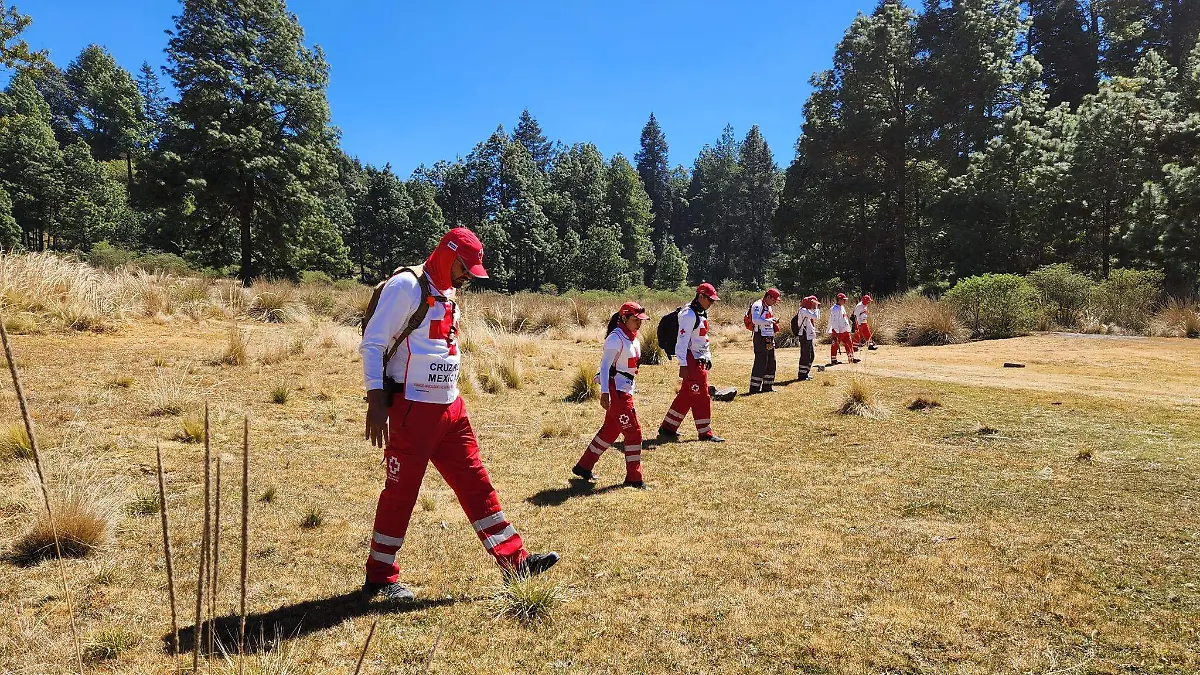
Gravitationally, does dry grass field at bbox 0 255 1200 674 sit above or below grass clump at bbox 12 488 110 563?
below

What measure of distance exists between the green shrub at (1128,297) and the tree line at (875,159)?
1.60 m

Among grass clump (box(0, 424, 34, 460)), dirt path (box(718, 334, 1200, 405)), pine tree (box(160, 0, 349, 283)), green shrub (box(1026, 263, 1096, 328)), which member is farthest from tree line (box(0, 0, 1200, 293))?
grass clump (box(0, 424, 34, 460))

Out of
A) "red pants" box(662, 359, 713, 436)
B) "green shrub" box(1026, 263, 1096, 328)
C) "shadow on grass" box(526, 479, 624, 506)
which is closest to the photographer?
"shadow on grass" box(526, 479, 624, 506)

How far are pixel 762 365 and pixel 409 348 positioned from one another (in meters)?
9.95

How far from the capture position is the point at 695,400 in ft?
28.1

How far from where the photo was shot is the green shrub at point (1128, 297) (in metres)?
20.5

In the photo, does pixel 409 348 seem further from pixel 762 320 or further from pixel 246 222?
pixel 246 222

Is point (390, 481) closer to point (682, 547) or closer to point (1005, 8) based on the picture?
point (682, 547)

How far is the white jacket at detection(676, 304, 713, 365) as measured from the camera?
8180 mm

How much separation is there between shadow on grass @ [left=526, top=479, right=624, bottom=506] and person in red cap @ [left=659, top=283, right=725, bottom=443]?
7.65ft

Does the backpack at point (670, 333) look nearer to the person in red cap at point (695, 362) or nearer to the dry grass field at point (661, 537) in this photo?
the person in red cap at point (695, 362)

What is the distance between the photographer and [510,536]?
3938mm

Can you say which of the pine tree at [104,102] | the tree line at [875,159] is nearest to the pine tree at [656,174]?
the tree line at [875,159]

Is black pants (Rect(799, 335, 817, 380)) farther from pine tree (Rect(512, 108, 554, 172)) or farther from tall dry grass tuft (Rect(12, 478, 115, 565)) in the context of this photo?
pine tree (Rect(512, 108, 554, 172))
